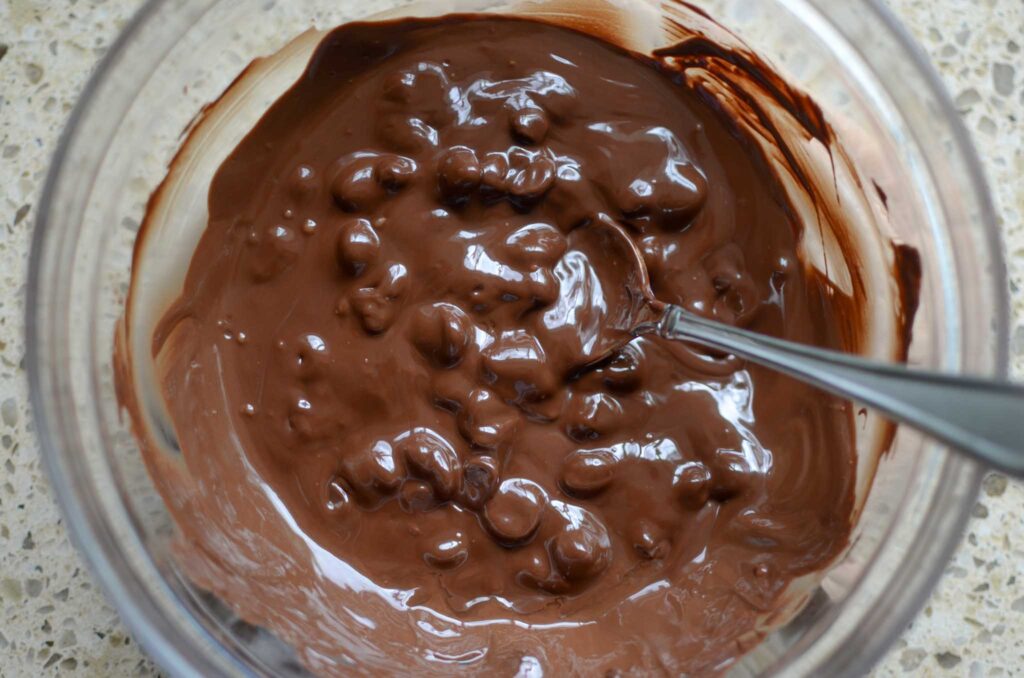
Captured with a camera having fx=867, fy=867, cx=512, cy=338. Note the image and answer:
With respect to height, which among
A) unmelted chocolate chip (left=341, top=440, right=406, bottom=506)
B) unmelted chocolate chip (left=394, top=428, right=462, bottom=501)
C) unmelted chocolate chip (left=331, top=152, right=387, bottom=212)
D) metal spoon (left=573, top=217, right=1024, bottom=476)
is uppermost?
metal spoon (left=573, top=217, right=1024, bottom=476)

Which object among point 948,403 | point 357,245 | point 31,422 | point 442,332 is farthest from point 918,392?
point 31,422

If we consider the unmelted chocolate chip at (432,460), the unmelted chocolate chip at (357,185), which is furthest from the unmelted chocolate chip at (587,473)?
the unmelted chocolate chip at (357,185)

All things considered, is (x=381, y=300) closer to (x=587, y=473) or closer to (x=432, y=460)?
(x=432, y=460)

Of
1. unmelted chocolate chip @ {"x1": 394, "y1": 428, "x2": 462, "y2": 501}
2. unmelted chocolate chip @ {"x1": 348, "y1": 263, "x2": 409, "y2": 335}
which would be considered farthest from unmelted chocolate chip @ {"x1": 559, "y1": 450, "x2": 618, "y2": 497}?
unmelted chocolate chip @ {"x1": 348, "y1": 263, "x2": 409, "y2": 335}

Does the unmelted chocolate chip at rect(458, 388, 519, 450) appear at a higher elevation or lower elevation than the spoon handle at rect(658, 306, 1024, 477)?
lower

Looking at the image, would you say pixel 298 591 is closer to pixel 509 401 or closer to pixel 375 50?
pixel 509 401

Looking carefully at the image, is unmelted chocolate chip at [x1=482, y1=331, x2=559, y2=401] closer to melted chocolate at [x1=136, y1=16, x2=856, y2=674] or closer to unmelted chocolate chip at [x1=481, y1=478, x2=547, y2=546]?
melted chocolate at [x1=136, y1=16, x2=856, y2=674]

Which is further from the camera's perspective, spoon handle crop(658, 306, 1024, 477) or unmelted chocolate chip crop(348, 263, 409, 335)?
unmelted chocolate chip crop(348, 263, 409, 335)
